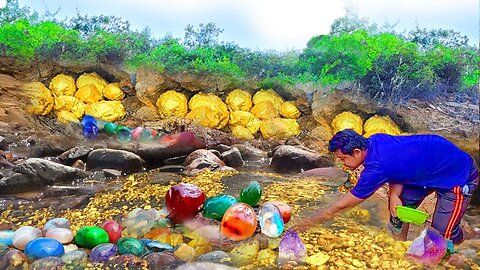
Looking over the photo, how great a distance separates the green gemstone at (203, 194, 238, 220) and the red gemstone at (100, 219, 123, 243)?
1.81 ft

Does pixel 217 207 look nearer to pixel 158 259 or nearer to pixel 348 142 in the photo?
pixel 158 259

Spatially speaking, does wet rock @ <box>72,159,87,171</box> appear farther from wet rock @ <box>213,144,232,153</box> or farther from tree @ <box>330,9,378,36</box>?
tree @ <box>330,9,378,36</box>

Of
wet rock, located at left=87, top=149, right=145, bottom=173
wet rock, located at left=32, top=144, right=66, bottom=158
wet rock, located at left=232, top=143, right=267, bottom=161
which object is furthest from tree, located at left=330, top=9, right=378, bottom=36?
wet rock, located at left=32, top=144, right=66, bottom=158

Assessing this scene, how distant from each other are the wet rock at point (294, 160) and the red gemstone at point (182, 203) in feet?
5.67

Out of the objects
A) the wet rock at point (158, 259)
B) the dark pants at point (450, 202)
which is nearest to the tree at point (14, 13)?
the wet rock at point (158, 259)

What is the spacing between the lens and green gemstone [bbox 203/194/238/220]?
3.40 meters

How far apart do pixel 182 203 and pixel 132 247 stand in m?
0.64

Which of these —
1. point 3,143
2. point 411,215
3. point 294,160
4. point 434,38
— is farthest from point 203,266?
point 434,38

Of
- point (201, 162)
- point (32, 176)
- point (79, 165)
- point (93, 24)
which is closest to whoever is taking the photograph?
point (32, 176)

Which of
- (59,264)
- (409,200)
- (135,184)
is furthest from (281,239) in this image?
(135,184)

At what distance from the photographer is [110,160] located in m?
4.87

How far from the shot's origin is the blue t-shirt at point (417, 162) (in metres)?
2.67

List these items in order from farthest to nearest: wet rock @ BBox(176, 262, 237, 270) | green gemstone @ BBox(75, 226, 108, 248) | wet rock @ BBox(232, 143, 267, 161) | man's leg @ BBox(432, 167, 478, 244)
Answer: wet rock @ BBox(232, 143, 267, 161) < green gemstone @ BBox(75, 226, 108, 248) < man's leg @ BBox(432, 167, 478, 244) < wet rock @ BBox(176, 262, 237, 270)

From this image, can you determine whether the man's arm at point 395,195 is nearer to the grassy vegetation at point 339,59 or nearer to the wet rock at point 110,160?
the wet rock at point 110,160
